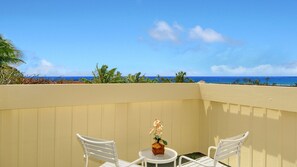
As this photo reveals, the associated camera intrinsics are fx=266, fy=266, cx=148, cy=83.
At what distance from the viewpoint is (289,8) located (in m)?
14.4

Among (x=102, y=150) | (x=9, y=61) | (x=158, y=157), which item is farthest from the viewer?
(x=9, y=61)

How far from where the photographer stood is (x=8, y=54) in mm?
7289

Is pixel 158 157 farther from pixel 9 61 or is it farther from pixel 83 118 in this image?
pixel 9 61

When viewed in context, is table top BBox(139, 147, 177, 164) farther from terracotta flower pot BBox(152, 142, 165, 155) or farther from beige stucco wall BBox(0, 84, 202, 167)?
beige stucco wall BBox(0, 84, 202, 167)

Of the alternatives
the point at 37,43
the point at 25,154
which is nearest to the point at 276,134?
the point at 25,154

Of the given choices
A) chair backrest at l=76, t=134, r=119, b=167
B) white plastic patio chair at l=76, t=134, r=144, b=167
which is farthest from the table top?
chair backrest at l=76, t=134, r=119, b=167

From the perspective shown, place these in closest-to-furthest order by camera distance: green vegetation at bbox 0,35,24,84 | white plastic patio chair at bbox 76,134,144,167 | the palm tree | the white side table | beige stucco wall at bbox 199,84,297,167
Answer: white plastic patio chair at bbox 76,134,144,167 < the white side table < beige stucco wall at bbox 199,84,297,167 < green vegetation at bbox 0,35,24,84 < the palm tree

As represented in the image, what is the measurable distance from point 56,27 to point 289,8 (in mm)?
13235

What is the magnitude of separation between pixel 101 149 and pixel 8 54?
5817mm

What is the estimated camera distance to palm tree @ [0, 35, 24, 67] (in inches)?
265

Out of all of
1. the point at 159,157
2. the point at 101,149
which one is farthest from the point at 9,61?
the point at 159,157

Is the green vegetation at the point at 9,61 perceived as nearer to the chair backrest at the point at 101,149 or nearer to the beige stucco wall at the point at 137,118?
the beige stucco wall at the point at 137,118

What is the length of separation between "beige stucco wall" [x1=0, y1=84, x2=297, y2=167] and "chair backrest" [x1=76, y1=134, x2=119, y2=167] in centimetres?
82

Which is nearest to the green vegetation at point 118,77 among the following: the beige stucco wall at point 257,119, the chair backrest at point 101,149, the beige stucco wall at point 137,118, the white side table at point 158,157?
the beige stucco wall at point 137,118
